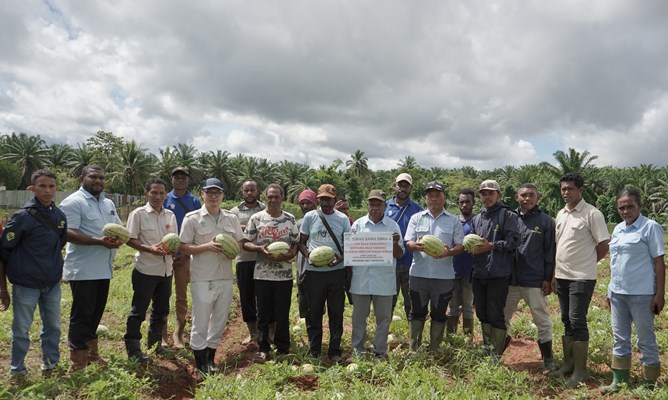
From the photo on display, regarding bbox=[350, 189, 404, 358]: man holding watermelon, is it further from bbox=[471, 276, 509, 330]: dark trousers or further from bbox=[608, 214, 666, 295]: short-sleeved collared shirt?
bbox=[608, 214, 666, 295]: short-sleeved collared shirt

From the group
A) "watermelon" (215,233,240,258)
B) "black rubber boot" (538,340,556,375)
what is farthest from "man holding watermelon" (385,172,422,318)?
"watermelon" (215,233,240,258)

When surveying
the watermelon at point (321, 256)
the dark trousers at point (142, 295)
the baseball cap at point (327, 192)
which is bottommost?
the dark trousers at point (142, 295)

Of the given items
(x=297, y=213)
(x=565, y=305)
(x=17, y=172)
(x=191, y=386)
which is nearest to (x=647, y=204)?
(x=297, y=213)

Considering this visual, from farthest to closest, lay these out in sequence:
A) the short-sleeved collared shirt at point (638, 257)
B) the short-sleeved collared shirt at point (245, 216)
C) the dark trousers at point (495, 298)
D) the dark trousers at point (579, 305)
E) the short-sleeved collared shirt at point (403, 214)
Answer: the short-sleeved collared shirt at point (403, 214) → the short-sleeved collared shirt at point (245, 216) → the dark trousers at point (495, 298) → the dark trousers at point (579, 305) → the short-sleeved collared shirt at point (638, 257)

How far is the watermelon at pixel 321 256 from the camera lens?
Result: 5.52 metres

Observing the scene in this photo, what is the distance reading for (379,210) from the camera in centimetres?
576

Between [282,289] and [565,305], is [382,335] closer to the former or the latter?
[282,289]

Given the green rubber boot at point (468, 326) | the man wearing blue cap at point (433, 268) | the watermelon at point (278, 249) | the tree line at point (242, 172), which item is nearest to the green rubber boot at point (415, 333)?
the man wearing blue cap at point (433, 268)

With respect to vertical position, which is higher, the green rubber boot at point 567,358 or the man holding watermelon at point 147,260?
the man holding watermelon at point 147,260

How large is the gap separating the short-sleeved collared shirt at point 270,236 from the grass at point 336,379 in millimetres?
1164

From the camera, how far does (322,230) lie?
5.86 m

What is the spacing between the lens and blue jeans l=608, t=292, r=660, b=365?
4.91 meters

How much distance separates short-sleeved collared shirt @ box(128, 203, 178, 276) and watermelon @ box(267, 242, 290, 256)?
155 cm

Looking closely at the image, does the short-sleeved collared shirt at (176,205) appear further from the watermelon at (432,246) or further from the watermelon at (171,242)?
the watermelon at (432,246)
